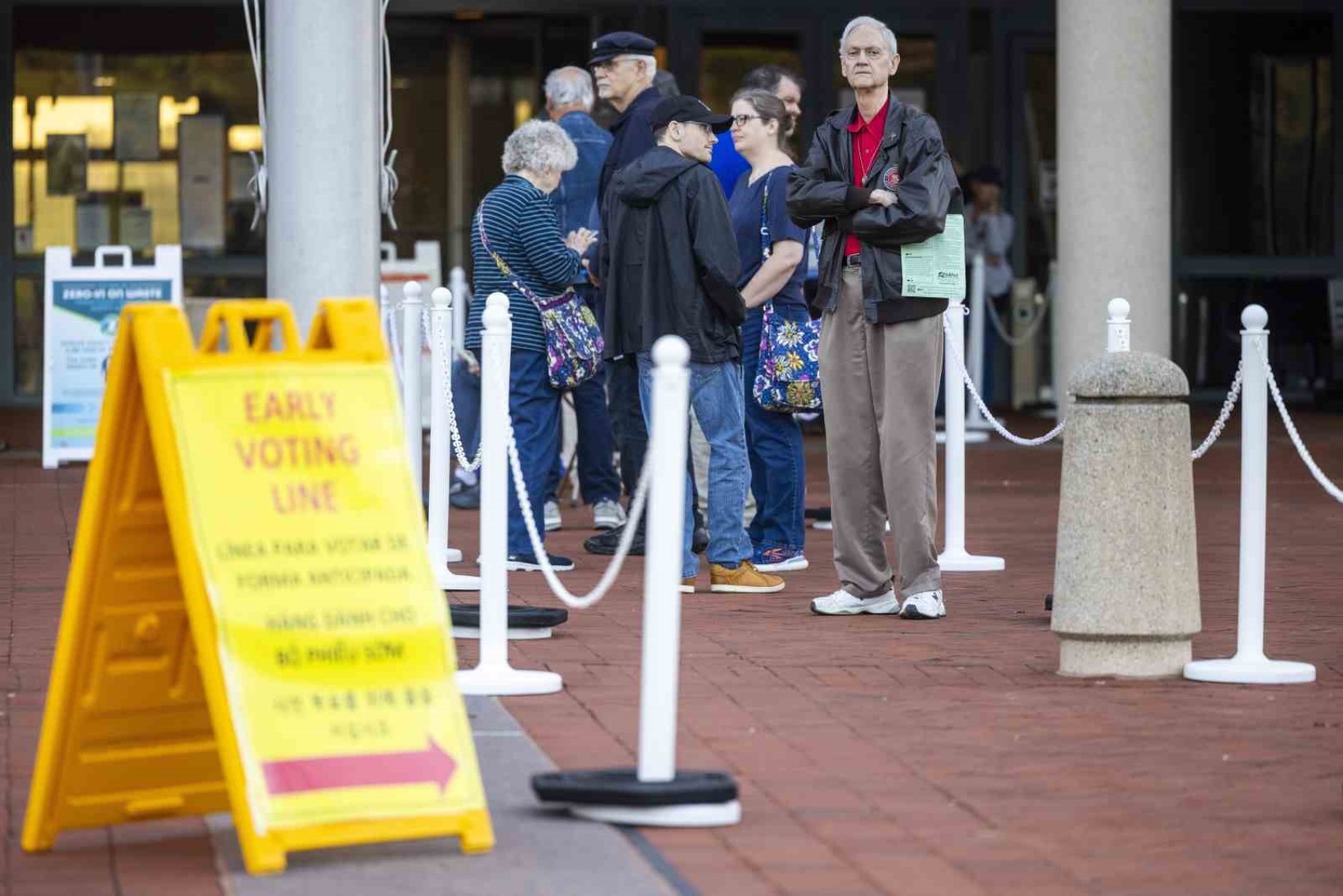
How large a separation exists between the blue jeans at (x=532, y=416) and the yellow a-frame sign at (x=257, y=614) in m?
4.59

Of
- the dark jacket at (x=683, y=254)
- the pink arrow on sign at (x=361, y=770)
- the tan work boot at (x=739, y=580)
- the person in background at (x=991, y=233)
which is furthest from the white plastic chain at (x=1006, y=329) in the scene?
the pink arrow on sign at (x=361, y=770)

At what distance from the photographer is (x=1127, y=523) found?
7207 mm

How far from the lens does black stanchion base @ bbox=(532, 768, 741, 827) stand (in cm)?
530

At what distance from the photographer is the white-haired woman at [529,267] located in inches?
388

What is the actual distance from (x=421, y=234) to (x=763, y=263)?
11816 millimetres

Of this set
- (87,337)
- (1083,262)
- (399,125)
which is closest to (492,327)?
(87,337)

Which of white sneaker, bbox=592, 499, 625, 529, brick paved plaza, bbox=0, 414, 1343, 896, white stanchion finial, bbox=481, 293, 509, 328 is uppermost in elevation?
white stanchion finial, bbox=481, 293, 509, 328

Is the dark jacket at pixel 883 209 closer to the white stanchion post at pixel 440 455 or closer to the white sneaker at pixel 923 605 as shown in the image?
the white sneaker at pixel 923 605

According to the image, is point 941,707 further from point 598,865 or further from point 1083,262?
point 1083,262

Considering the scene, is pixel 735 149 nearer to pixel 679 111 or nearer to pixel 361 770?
pixel 679 111

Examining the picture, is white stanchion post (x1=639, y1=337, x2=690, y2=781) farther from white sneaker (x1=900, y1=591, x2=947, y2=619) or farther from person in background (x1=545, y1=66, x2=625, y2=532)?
person in background (x1=545, y1=66, x2=625, y2=532)

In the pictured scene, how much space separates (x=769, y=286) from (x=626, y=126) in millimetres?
1183

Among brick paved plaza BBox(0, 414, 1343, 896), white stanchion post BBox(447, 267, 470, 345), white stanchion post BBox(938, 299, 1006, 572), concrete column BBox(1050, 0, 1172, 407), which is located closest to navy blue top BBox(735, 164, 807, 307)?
white stanchion post BBox(938, 299, 1006, 572)

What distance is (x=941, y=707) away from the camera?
682cm
